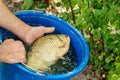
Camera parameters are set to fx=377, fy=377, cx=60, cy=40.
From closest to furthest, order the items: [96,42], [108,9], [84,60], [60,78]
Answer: [60,78] → [84,60] → [108,9] → [96,42]

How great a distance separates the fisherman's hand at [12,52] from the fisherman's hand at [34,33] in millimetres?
143

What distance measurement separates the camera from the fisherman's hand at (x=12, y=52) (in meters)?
2.11

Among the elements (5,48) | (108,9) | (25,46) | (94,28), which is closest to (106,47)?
(94,28)

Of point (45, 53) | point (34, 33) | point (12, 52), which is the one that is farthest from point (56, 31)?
point (12, 52)

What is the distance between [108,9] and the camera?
2383 mm

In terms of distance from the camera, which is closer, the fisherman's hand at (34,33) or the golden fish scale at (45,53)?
the golden fish scale at (45,53)

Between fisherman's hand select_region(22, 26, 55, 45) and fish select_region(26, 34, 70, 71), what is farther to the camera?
fisherman's hand select_region(22, 26, 55, 45)

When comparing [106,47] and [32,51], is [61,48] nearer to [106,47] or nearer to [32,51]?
[32,51]

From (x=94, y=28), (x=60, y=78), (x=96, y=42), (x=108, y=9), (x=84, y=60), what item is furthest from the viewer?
(x=96, y=42)

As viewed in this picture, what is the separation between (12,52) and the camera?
215 centimetres

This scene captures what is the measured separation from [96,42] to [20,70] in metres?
0.98

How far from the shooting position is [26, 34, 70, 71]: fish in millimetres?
2186

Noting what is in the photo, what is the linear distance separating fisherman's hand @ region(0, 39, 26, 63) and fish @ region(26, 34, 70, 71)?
8 centimetres

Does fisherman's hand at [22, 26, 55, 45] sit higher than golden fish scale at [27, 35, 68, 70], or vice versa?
fisherman's hand at [22, 26, 55, 45]
